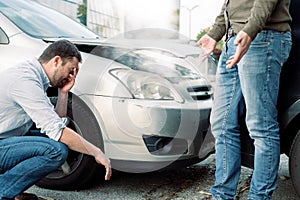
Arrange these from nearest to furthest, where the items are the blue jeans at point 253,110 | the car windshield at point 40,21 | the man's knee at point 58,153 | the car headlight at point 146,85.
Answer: the blue jeans at point 253,110, the man's knee at point 58,153, the car headlight at point 146,85, the car windshield at point 40,21

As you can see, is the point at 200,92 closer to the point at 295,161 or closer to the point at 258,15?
the point at 295,161

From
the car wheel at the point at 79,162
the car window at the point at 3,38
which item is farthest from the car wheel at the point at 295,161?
the car window at the point at 3,38

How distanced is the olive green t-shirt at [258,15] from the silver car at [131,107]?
61cm

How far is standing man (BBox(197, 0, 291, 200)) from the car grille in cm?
35

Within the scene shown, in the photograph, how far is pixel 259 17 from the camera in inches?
78.4

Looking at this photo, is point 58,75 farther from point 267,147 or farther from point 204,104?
point 267,147

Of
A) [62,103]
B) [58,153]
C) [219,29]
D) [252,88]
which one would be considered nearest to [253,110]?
[252,88]

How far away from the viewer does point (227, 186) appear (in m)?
2.41

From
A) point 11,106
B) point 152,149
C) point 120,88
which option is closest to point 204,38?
point 120,88

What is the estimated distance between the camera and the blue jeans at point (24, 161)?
231 centimetres

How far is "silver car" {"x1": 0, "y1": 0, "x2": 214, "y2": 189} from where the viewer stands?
2.64m

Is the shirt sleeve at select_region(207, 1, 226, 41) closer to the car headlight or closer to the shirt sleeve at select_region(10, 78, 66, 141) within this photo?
the car headlight

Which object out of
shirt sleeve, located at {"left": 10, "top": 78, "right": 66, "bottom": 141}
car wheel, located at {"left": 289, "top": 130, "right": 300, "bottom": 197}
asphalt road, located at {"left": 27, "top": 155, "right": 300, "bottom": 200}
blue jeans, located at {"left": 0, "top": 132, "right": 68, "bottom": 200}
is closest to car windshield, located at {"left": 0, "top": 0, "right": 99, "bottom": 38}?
shirt sleeve, located at {"left": 10, "top": 78, "right": 66, "bottom": 141}

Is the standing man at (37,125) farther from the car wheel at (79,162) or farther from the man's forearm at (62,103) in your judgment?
the car wheel at (79,162)
